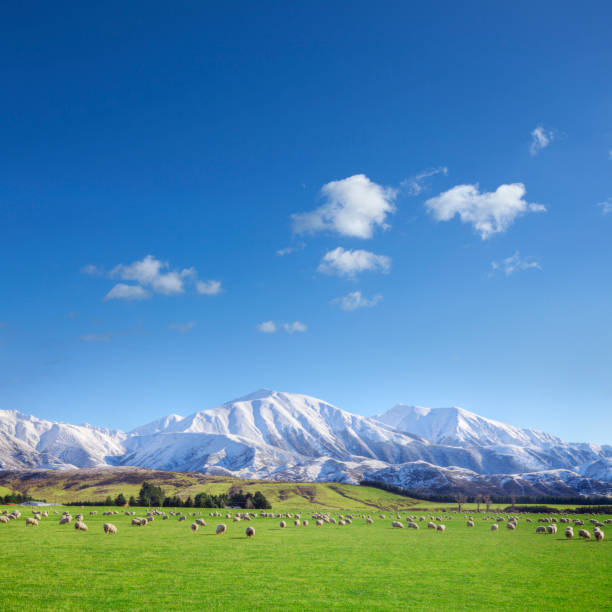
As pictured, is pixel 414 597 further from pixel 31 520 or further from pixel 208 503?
pixel 208 503

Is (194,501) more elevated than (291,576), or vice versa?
(291,576)

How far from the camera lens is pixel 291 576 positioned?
992 inches

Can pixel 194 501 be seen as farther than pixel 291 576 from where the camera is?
Yes

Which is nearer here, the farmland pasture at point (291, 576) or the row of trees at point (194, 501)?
the farmland pasture at point (291, 576)

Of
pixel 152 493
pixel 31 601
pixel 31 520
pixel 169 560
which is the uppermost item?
pixel 31 601

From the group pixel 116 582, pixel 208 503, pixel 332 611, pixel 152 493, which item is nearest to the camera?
pixel 332 611

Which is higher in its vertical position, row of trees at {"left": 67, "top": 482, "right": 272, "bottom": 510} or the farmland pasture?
the farmland pasture

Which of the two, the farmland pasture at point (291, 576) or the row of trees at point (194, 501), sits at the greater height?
the farmland pasture at point (291, 576)

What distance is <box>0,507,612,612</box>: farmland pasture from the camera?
64.1ft

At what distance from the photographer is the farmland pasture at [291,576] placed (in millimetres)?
19547

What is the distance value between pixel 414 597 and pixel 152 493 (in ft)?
470

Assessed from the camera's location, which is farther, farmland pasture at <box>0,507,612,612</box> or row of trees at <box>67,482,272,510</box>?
row of trees at <box>67,482,272,510</box>

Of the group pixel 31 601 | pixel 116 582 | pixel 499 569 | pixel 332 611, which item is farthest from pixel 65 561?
pixel 499 569

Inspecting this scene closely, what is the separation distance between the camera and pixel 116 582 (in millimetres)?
22438
